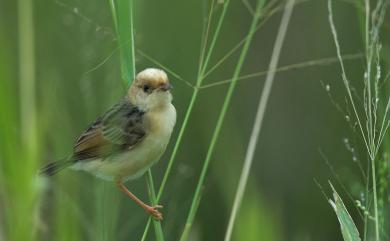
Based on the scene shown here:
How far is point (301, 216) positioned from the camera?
209 inches

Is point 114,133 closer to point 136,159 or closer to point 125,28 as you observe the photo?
point 136,159

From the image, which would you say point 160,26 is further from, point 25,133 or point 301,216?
point 25,133

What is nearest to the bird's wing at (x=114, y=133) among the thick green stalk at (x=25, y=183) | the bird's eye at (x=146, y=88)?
the bird's eye at (x=146, y=88)

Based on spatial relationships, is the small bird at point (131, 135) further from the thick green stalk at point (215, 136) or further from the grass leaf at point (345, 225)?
the grass leaf at point (345, 225)

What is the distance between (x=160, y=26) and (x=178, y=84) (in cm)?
51

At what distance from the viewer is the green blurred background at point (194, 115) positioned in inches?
89.0

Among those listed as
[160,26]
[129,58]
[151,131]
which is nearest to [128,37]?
[129,58]

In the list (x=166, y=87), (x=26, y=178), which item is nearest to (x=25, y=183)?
(x=26, y=178)

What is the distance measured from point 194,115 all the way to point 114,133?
2.35 meters

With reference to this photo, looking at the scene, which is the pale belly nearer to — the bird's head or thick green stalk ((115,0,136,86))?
the bird's head

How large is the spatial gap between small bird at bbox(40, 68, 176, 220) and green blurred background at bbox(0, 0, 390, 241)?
Answer: 12 cm

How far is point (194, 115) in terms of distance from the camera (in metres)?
5.50

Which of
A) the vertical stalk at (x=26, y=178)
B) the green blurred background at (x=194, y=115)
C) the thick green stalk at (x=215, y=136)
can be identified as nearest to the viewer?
the vertical stalk at (x=26, y=178)

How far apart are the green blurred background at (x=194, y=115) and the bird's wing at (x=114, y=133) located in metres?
0.15
